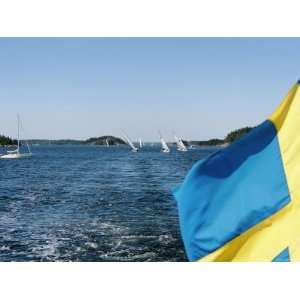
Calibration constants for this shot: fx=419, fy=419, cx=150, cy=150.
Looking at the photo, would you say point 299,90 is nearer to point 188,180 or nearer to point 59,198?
point 188,180

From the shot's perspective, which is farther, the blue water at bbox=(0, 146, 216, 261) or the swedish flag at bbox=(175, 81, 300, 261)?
the blue water at bbox=(0, 146, 216, 261)

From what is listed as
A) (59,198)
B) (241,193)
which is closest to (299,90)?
(241,193)

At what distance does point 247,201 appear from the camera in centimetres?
204

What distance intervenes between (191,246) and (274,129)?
2.34 feet

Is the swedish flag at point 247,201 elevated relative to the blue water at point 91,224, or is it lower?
elevated

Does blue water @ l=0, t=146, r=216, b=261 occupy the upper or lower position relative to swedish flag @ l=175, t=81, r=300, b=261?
lower

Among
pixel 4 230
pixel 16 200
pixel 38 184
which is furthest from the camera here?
pixel 38 184

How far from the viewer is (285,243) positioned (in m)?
2.04

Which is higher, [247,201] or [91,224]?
[247,201]

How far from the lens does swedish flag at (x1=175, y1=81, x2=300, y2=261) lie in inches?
79.5

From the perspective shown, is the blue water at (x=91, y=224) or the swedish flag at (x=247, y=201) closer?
the swedish flag at (x=247, y=201)

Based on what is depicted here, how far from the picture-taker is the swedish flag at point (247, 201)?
6.63 ft

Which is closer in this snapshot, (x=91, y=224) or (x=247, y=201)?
(x=247, y=201)
